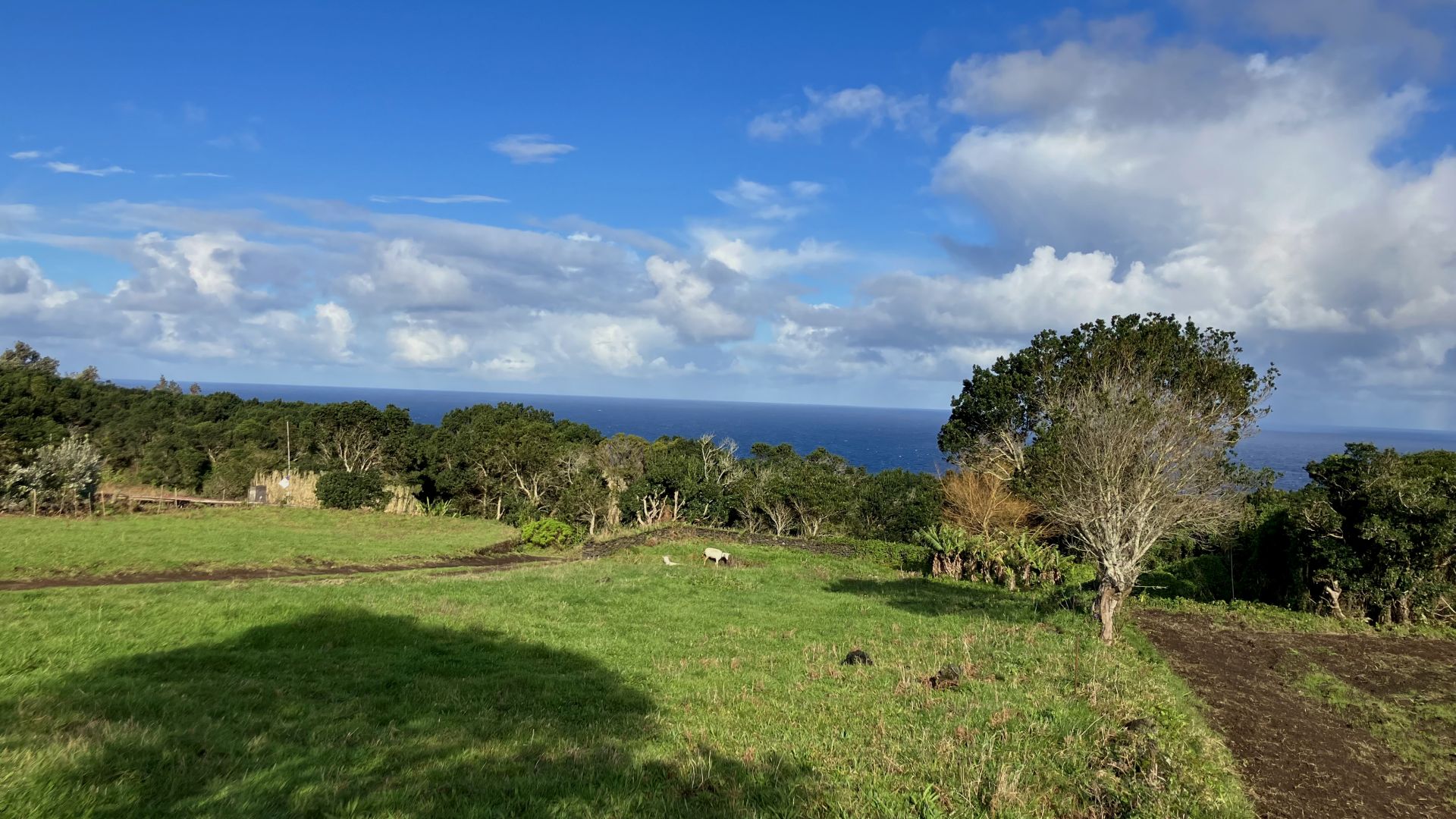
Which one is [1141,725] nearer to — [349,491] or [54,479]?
[54,479]

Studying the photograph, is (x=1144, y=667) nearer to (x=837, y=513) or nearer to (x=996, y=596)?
(x=996, y=596)

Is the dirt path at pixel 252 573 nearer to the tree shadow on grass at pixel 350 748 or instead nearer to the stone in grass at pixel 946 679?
the tree shadow on grass at pixel 350 748

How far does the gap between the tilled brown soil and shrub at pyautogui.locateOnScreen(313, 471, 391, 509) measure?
5545cm

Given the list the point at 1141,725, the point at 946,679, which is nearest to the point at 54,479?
the point at 946,679

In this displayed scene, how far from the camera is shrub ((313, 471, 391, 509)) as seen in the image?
5441 centimetres

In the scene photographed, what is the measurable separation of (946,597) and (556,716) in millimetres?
17847

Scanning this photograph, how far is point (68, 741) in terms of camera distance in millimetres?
6379

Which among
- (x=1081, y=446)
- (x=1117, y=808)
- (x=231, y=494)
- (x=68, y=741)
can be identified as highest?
(x=1081, y=446)

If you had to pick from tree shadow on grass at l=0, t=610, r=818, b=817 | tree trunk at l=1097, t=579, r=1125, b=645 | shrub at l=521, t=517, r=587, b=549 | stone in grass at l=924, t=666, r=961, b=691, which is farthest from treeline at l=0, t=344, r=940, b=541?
tree shadow on grass at l=0, t=610, r=818, b=817

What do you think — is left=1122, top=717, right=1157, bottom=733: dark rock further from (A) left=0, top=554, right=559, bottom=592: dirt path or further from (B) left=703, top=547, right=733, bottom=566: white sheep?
(A) left=0, top=554, right=559, bottom=592: dirt path

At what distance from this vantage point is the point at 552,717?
9.30 m

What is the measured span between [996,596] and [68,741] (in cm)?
2423

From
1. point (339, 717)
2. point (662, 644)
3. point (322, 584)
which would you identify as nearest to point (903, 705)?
A: point (662, 644)

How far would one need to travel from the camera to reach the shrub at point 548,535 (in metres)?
40.6
